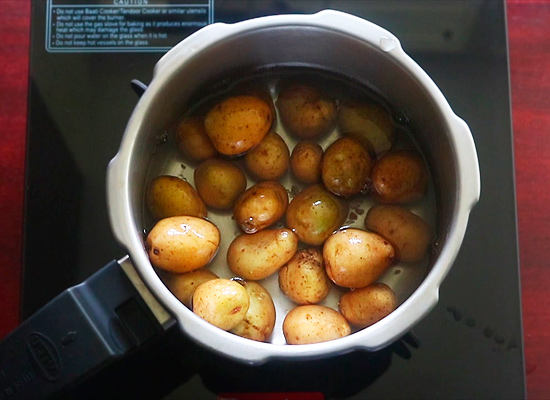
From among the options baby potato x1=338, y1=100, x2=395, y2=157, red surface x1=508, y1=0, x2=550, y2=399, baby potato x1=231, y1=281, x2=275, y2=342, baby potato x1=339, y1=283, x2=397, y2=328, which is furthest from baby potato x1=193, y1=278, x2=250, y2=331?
red surface x1=508, y1=0, x2=550, y2=399

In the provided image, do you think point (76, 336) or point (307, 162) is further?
point (307, 162)

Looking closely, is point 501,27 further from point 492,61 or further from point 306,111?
point 306,111

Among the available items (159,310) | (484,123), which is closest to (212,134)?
(159,310)

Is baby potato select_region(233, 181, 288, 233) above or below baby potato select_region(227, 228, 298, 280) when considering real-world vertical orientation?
above

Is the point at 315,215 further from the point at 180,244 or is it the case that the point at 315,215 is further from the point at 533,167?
the point at 533,167

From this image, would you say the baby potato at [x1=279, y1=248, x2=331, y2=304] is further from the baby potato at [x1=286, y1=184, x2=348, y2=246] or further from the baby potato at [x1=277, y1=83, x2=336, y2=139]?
the baby potato at [x1=277, y1=83, x2=336, y2=139]

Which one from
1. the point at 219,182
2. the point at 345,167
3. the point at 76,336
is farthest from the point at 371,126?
the point at 76,336
